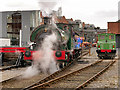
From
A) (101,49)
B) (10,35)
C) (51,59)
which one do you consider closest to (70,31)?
(51,59)

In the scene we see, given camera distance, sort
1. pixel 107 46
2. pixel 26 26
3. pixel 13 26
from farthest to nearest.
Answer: pixel 13 26 → pixel 26 26 → pixel 107 46

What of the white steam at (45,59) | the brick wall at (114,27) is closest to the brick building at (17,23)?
the white steam at (45,59)

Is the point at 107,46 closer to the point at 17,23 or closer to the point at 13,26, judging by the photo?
the point at 17,23

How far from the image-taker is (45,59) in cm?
1003

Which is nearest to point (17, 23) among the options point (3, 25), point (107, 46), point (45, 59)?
point (3, 25)

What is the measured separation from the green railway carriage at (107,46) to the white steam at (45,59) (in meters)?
8.83

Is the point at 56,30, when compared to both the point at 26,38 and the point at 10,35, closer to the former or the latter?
the point at 26,38

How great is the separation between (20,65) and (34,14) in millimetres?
21882

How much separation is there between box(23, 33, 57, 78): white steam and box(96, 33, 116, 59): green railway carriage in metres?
8.83

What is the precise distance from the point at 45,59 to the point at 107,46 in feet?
32.9

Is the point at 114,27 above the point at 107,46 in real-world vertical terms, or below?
above

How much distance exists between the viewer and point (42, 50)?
10.3m

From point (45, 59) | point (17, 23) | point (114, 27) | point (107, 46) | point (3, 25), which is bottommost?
point (45, 59)

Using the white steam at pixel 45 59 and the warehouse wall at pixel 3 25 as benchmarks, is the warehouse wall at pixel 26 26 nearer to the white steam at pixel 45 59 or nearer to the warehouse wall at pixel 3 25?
the warehouse wall at pixel 3 25
